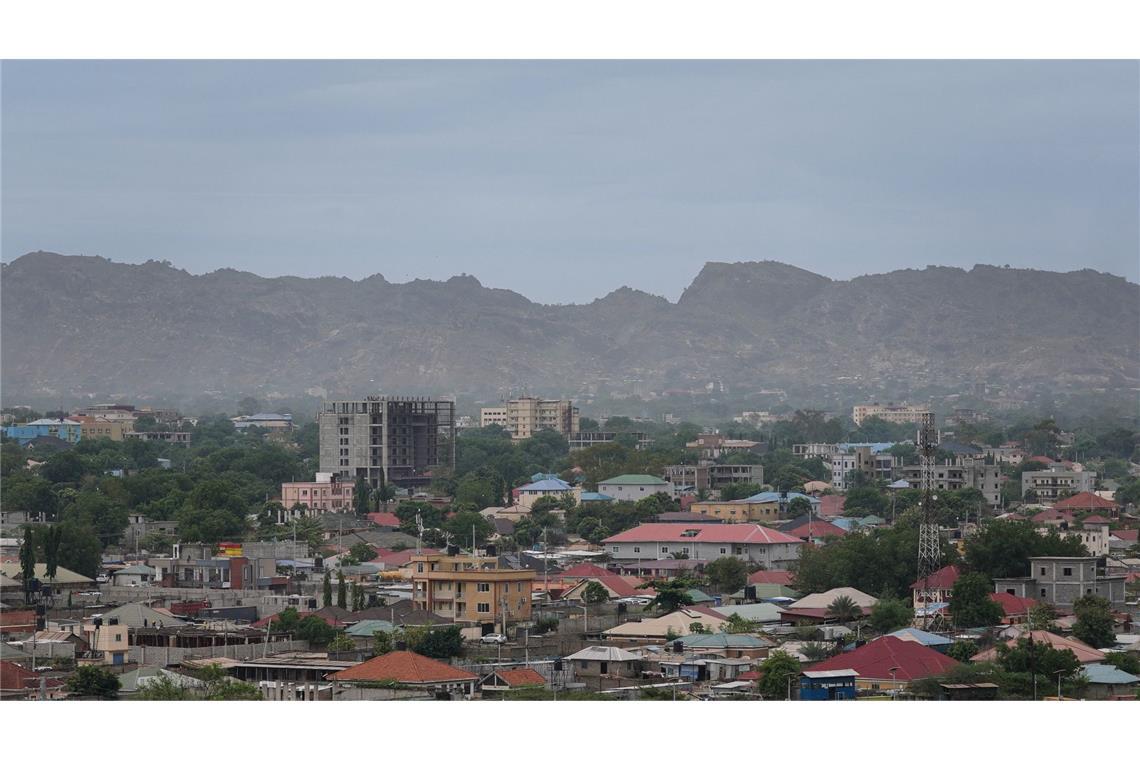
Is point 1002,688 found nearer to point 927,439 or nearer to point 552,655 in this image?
point 552,655

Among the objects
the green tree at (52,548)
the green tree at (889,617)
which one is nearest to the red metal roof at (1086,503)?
the green tree at (52,548)

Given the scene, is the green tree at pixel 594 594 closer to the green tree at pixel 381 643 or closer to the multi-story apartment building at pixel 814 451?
the green tree at pixel 381 643

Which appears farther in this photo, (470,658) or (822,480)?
(822,480)

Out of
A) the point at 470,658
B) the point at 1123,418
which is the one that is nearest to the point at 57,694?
the point at 470,658

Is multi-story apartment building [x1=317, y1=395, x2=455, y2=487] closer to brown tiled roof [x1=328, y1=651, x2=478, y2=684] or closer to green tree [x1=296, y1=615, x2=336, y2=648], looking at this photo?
green tree [x1=296, y1=615, x2=336, y2=648]

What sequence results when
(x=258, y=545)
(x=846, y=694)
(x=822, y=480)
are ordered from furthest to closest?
1. (x=822, y=480)
2. (x=258, y=545)
3. (x=846, y=694)

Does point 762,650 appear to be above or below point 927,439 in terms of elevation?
below

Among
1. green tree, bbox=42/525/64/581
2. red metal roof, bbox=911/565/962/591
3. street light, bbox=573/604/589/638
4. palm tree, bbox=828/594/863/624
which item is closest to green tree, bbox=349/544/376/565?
green tree, bbox=42/525/64/581
